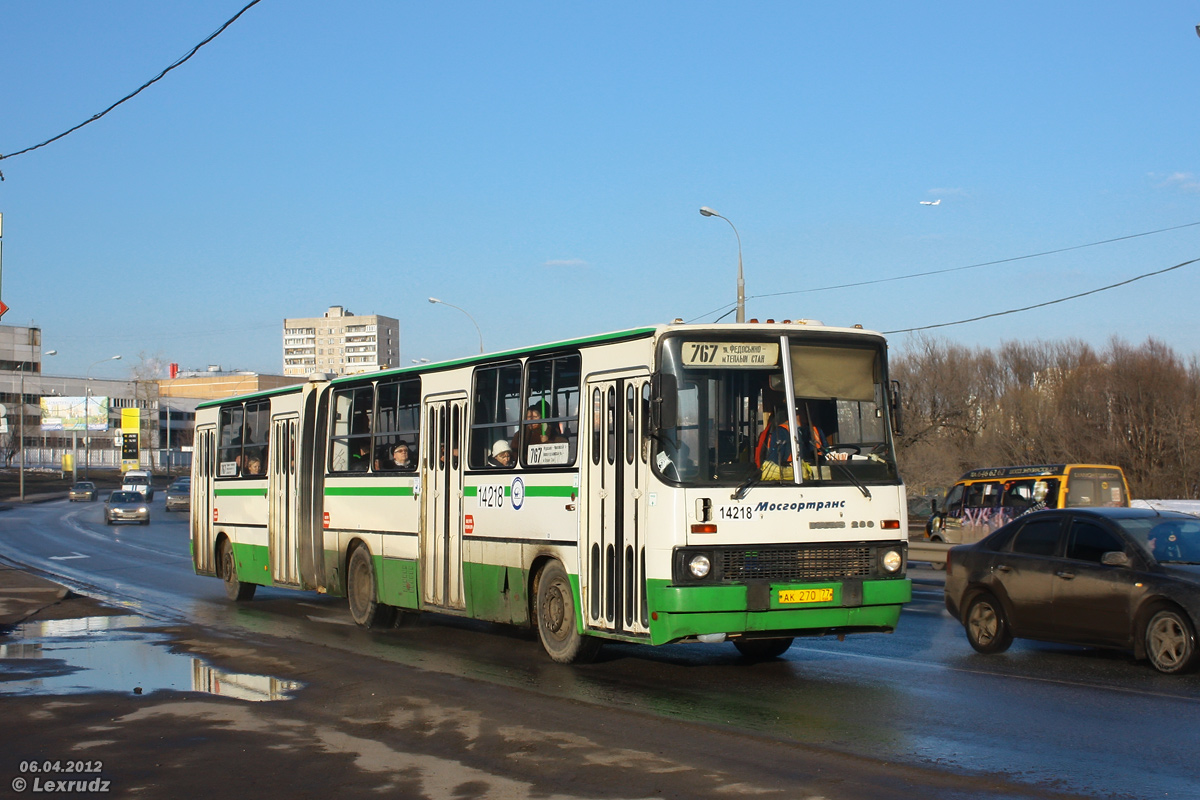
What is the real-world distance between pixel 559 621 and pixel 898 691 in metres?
3.42

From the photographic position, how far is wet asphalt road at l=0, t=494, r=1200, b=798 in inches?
294

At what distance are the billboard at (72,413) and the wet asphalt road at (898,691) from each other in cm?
10901

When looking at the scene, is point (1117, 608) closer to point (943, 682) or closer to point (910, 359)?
point (943, 682)

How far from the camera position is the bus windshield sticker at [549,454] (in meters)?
11.9

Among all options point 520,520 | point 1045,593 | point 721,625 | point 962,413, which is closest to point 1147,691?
point 1045,593

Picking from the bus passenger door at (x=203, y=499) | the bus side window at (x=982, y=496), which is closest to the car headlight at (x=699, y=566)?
the bus passenger door at (x=203, y=499)

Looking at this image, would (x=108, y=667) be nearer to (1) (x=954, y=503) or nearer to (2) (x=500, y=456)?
(2) (x=500, y=456)

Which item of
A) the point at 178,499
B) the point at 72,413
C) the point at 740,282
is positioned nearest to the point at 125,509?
the point at 178,499

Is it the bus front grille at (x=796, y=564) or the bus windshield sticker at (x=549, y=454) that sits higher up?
the bus windshield sticker at (x=549, y=454)

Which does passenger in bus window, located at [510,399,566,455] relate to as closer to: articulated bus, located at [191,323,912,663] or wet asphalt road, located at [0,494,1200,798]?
articulated bus, located at [191,323,912,663]

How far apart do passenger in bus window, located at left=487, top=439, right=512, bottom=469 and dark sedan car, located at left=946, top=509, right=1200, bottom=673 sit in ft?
16.1

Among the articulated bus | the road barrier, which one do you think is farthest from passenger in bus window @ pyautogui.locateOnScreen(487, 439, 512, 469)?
the road barrier

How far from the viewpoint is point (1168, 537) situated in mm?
11352

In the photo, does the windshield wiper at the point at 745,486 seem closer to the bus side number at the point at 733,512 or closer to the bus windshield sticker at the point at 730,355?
the bus side number at the point at 733,512
